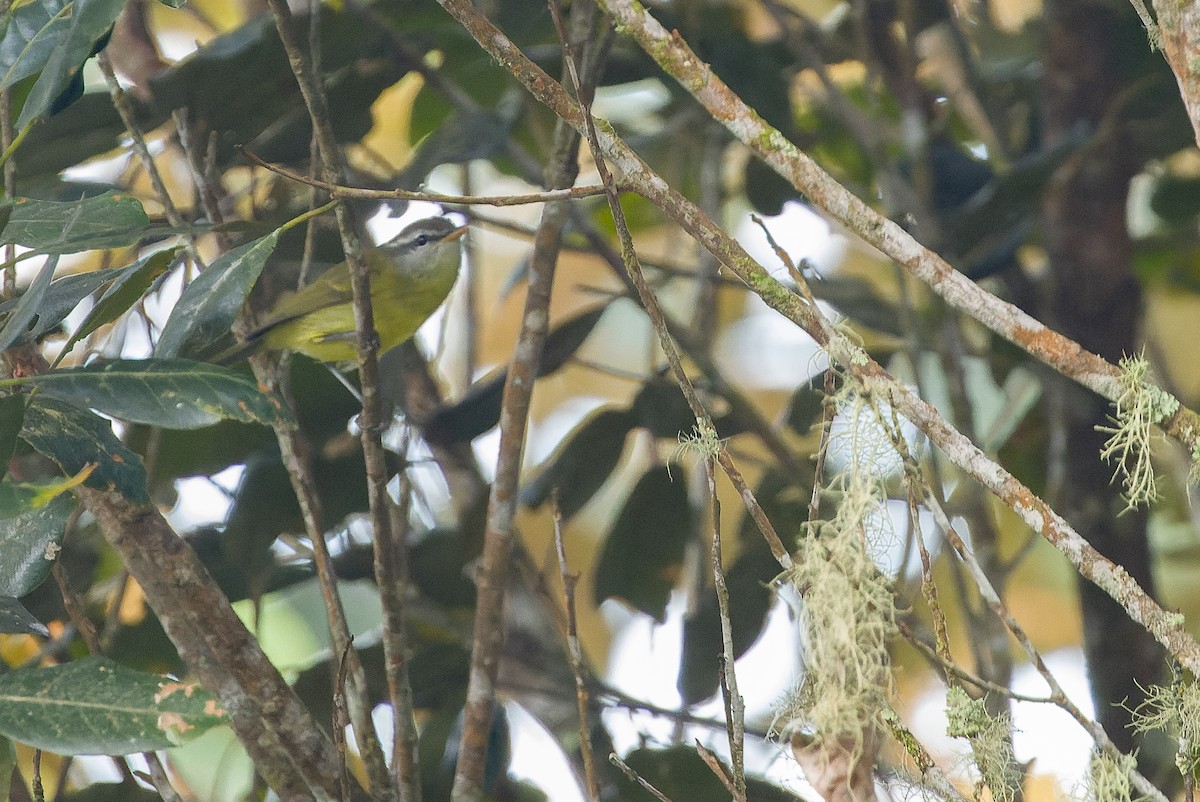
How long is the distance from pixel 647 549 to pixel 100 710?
1095 mm

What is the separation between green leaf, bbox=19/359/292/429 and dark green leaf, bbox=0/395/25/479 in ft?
0.18

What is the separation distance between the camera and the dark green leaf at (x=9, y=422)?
84 centimetres

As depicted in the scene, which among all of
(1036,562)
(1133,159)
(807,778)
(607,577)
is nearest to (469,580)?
(607,577)

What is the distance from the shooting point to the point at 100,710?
863mm

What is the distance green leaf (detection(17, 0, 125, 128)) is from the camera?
0.97 meters

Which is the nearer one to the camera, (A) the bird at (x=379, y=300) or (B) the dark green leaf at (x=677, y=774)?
(B) the dark green leaf at (x=677, y=774)

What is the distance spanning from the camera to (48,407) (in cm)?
97

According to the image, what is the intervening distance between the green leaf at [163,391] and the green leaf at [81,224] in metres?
0.14

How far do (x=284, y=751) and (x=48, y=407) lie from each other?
16.8 inches

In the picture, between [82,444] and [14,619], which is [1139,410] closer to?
[82,444]

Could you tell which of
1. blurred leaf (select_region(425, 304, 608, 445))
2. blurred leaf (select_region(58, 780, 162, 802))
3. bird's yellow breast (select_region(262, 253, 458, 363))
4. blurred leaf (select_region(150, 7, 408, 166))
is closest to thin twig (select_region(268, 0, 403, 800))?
blurred leaf (select_region(58, 780, 162, 802))

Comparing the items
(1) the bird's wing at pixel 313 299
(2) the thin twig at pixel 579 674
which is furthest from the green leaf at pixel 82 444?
(1) the bird's wing at pixel 313 299

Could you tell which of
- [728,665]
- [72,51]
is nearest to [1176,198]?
[728,665]

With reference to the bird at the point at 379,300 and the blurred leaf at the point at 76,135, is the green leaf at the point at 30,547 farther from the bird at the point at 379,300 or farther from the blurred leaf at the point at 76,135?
the blurred leaf at the point at 76,135
